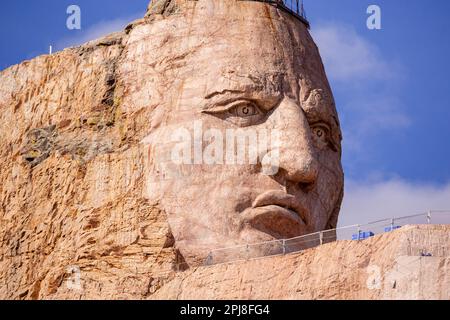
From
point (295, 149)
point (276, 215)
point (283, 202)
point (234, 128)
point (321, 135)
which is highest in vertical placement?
point (321, 135)

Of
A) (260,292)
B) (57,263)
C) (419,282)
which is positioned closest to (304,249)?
(260,292)

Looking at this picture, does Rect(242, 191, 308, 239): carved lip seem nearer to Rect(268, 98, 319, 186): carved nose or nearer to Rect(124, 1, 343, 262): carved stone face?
Rect(124, 1, 343, 262): carved stone face

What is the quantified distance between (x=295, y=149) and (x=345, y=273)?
4.83 m

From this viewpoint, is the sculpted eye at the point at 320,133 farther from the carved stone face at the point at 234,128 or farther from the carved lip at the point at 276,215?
the carved lip at the point at 276,215

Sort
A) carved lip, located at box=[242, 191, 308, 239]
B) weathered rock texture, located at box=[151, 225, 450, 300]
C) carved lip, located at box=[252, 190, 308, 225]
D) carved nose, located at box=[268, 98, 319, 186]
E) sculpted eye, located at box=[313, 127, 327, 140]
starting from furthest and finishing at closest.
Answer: sculpted eye, located at box=[313, 127, 327, 140], carved nose, located at box=[268, 98, 319, 186], carved lip, located at box=[252, 190, 308, 225], carved lip, located at box=[242, 191, 308, 239], weathered rock texture, located at box=[151, 225, 450, 300]

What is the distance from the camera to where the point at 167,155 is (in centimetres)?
3312

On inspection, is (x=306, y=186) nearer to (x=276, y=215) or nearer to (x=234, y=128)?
(x=276, y=215)

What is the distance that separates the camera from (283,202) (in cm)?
3306

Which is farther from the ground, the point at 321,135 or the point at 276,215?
the point at 321,135

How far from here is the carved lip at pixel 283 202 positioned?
3284cm

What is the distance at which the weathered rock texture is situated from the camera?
2803 cm

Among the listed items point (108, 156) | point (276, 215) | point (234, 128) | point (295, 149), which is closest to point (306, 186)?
point (295, 149)

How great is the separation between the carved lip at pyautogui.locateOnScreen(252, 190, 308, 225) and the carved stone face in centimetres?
2

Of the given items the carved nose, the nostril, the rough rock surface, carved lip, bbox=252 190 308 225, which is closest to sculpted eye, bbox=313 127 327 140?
the rough rock surface
